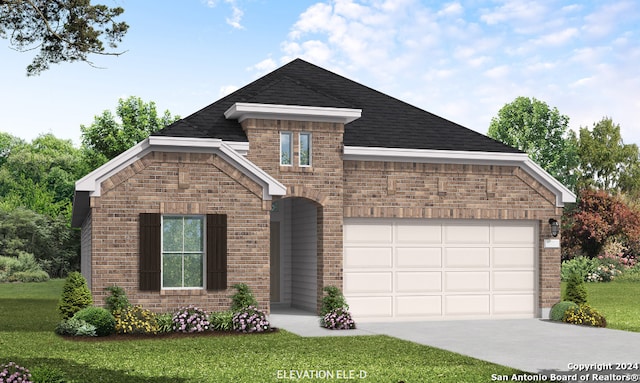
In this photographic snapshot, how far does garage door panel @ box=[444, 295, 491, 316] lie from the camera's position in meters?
21.0

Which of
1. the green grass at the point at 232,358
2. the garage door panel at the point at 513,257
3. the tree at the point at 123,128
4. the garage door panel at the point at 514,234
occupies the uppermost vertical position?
the tree at the point at 123,128

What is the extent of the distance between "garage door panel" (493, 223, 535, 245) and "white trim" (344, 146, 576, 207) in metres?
1.16

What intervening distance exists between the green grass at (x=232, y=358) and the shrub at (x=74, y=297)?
1.99 ft

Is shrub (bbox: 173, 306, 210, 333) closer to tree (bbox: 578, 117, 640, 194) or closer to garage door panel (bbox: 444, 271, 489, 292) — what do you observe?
garage door panel (bbox: 444, 271, 489, 292)

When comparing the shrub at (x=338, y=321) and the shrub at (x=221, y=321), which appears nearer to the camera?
the shrub at (x=221, y=321)

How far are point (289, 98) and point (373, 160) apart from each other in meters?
2.71

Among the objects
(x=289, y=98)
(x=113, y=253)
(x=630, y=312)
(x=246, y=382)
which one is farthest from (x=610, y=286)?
(x=246, y=382)

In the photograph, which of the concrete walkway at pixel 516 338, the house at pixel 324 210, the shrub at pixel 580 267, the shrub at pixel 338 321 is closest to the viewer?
the concrete walkway at pixel 516 338

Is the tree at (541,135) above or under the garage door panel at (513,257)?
above

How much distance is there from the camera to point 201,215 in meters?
18.2

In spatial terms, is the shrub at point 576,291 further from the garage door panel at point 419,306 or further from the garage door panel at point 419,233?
the garage door panel at point 419,233

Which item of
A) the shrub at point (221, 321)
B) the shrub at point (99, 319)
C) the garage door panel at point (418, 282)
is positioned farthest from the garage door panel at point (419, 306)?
the shrub at point (99, 319)

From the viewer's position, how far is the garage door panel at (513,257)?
21469 millimetres

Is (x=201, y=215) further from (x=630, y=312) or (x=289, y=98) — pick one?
(x=630, y=312)
